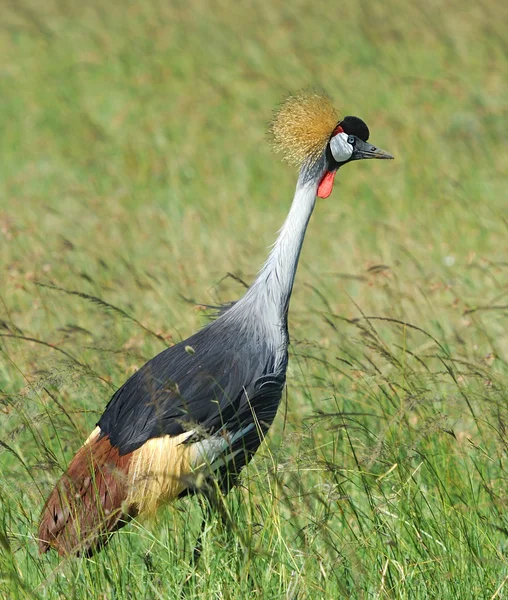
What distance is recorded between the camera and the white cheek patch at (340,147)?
352cm

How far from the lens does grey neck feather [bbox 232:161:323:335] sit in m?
3.22

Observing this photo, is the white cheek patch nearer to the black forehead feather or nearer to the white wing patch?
the black forehead feather

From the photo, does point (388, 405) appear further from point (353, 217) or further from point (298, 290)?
point (353, 217)

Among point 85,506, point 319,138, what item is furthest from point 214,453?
point 319,138

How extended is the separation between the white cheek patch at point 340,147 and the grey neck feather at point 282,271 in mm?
236

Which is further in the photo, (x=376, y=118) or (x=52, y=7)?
(x=52, y=7)

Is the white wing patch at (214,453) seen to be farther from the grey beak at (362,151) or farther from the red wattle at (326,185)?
the grey beak at (362,151)

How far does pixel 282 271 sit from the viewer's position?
3244mm

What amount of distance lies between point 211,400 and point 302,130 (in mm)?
1182

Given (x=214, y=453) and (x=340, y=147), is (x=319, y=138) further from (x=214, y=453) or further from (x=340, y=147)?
(x=214, y=453)

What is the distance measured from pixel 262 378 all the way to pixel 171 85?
247 inches

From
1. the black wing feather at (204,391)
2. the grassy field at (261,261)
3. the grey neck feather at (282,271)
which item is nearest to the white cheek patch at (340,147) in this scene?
the grey neck feather at (282,271)

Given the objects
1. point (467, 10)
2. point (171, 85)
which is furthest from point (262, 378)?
point (467, 10)

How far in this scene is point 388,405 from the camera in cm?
355
